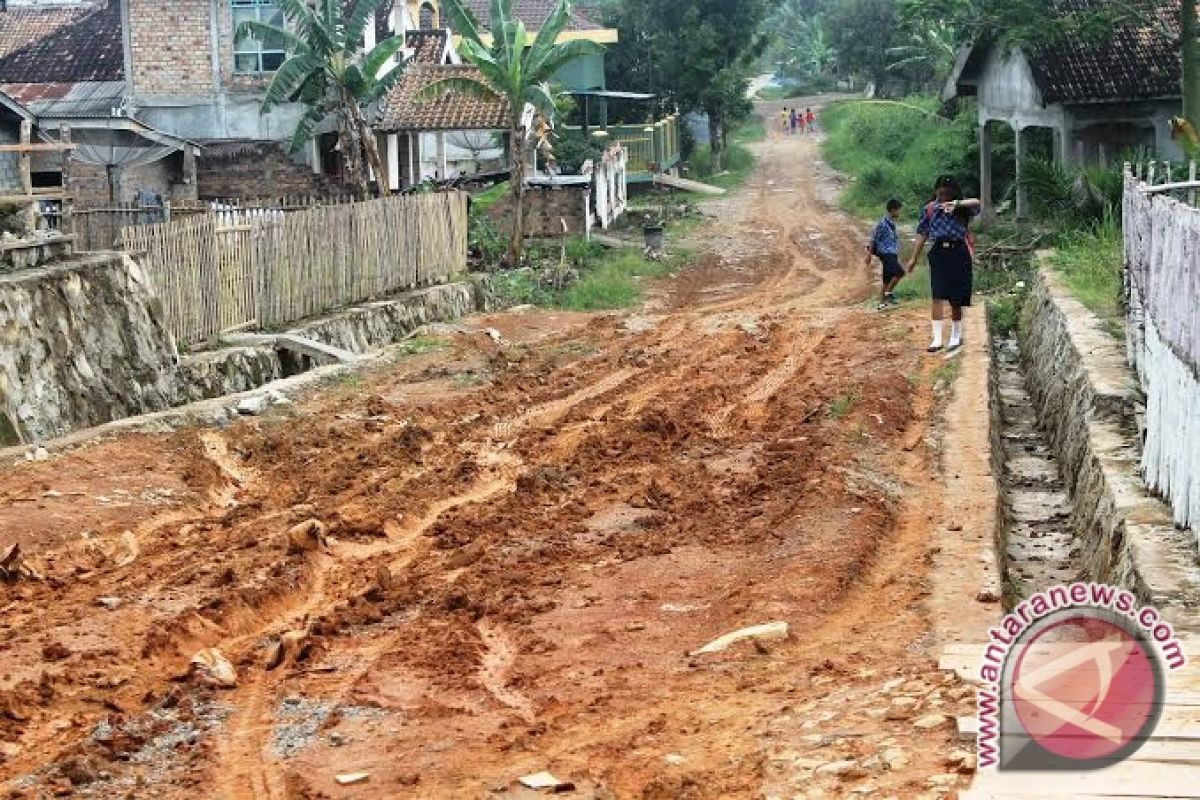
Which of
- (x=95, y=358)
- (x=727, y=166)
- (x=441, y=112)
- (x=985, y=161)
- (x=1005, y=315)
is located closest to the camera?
(x=95, y=358)

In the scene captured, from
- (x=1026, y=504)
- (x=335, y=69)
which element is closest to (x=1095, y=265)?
(x=1026, y=504)

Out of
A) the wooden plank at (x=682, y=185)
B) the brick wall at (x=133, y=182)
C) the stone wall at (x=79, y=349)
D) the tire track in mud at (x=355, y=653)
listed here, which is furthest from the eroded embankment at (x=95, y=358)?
the wooden plank at (x=682, y=185)

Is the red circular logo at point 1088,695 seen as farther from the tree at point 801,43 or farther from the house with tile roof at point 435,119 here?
the tree at point 801,43

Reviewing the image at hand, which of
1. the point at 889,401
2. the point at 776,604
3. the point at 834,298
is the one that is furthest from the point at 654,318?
the point at 776,604

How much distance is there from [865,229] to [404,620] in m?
31.3

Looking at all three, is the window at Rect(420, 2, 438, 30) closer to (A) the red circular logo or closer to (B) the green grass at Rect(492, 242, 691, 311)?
(B) the green grass at Rect(492, 242, 691, 311)

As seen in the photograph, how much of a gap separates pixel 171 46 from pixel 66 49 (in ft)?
18.7

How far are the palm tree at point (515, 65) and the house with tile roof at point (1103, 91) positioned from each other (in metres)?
7.20

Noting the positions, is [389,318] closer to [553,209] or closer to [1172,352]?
[553,209]

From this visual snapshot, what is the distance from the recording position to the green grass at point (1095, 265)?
1845cm

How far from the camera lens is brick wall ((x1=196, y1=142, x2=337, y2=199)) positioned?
112 feet

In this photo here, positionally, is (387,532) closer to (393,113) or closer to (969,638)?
(969,638)

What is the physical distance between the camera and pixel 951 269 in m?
17.9

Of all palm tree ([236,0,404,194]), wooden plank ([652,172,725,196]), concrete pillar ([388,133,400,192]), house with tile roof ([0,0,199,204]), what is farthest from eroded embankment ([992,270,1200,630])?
wooden plank ([652,172,725,196])
